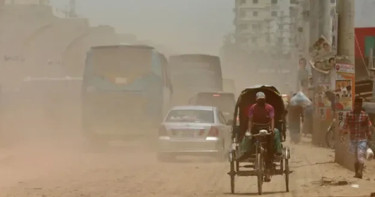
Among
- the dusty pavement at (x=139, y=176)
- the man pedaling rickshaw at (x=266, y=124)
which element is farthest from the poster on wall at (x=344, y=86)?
the man pedaling rickshaw at (x=266, y=124)

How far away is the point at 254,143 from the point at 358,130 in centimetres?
323

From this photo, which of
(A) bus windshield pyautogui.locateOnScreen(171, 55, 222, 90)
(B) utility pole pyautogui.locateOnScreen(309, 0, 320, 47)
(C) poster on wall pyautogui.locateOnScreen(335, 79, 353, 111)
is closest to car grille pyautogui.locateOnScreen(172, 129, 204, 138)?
(C) poster on wall pyautogui.locateOnScreen(335, 79, 353, 111)

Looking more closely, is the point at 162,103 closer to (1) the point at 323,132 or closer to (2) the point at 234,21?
(1) the point at 323,132

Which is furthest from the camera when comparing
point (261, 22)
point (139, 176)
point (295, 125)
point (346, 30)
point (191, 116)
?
point (261, 22)

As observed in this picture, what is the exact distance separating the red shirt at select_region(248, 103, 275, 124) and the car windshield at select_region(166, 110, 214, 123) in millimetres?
9033

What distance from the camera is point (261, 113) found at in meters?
15.2

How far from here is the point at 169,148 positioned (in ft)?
77.6

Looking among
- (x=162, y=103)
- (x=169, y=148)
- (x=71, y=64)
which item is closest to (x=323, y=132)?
(x=162, y=103)

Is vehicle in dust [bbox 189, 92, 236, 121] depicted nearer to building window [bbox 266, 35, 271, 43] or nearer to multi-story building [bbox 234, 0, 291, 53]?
multi-story building [bbox 234, 0, 291, 53]

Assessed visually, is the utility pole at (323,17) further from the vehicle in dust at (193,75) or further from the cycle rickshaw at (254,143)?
the cycle rickshaw at (254,143)

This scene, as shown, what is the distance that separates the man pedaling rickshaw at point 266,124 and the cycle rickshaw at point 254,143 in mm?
122

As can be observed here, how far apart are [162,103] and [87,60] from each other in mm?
2845

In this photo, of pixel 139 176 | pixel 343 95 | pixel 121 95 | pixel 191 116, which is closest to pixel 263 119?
pixel 139 176

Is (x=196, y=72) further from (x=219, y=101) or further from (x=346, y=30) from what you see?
(x=346, y=30)
